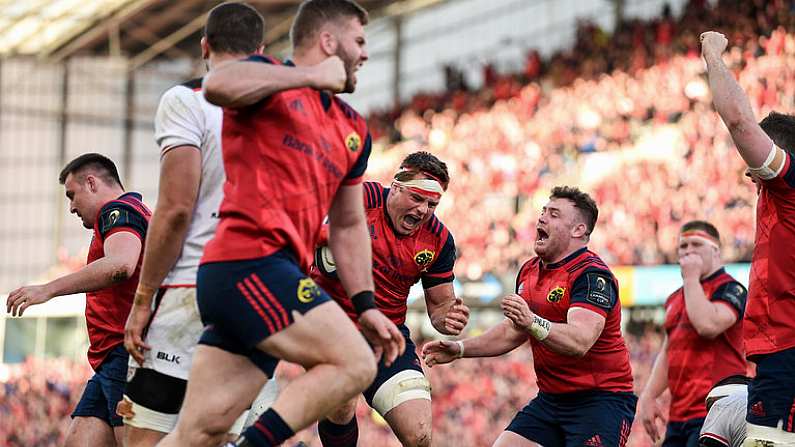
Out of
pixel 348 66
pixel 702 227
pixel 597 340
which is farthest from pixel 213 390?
pixel 702 227

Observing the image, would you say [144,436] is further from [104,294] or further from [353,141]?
[104,294]

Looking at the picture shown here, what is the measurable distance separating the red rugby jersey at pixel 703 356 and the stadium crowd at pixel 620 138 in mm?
10234

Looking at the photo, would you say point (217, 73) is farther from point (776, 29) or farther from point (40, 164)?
point (40, 164)

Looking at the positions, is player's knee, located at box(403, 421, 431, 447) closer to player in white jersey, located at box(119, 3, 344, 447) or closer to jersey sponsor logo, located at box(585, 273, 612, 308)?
jersey sponsor logo, located at box(585, 273, 612, 308)

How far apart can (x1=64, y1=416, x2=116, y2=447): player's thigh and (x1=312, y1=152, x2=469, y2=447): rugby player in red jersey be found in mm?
1303

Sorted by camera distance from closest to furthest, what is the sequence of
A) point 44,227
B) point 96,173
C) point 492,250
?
point 96,173, point 492,250, point 44,227

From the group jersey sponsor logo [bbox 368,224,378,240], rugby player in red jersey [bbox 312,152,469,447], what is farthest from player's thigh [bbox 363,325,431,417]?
jersey sponsor logo [bbox 368,224,378,240]

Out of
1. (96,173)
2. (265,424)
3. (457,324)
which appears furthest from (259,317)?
(96,173)

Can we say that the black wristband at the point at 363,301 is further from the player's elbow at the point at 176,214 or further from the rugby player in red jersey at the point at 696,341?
the rugby player in red jersey at the point at 696,341

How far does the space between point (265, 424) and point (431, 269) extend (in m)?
3.29

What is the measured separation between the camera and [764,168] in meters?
5.29

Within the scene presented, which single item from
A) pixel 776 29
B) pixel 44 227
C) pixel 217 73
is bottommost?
pixel 44 227

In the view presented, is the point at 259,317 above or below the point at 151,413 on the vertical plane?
above

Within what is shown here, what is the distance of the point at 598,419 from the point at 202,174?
305 centimetres
